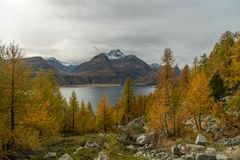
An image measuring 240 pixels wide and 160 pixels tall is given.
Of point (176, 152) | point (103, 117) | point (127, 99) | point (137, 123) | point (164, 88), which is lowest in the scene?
point (137, 123)

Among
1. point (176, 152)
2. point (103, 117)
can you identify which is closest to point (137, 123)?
point (103, 117)

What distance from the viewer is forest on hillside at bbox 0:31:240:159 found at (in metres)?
23.3

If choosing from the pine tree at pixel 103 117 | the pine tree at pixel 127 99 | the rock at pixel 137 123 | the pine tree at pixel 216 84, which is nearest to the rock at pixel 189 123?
the pine tree at pixel 216 84

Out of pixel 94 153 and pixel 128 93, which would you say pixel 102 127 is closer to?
pixel 128 93

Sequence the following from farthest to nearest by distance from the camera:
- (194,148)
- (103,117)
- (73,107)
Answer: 1. (103,117)
2. (73,107)
3. (194,148)

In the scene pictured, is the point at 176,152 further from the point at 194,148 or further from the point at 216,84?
the point at 216,84

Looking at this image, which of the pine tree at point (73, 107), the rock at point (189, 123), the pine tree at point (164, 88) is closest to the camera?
the pine tree at point (164, 88)

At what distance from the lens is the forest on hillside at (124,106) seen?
23344 mm

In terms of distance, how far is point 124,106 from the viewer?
7094cm

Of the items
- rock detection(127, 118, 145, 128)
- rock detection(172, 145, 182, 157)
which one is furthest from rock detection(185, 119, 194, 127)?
rock detection(172, 145, 182, 157)

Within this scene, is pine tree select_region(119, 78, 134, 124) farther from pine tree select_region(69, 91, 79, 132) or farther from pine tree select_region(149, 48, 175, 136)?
pine tree select_region(149, 48, 175, 136)

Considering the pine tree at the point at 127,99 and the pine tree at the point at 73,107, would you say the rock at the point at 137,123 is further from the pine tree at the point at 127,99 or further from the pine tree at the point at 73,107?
the pine tree at the point at 73,107

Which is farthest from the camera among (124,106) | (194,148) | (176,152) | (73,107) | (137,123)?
(124,106)

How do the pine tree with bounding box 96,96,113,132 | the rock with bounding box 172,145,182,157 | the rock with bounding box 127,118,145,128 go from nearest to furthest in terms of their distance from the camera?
the rock with bounding box 172,145,182,157, the pine tree with bounding box 96,96,113,132, the rock with bounding box 127,118,145,128
